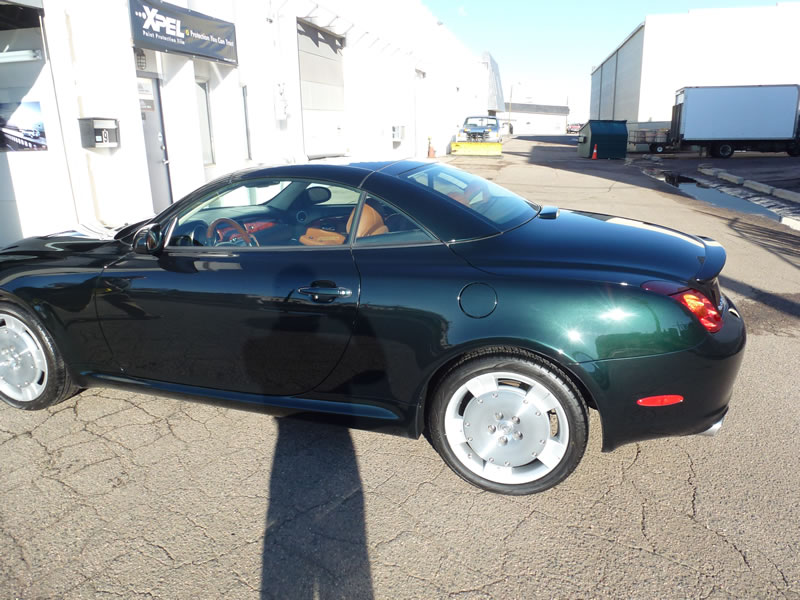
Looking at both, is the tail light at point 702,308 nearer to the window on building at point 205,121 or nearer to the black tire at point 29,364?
the black tire at point 29,364

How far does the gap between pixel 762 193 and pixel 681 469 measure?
14975 mm

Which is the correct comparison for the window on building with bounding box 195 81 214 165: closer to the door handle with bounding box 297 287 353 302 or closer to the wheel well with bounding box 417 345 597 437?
the door handle with bounding box 297 287 353 302

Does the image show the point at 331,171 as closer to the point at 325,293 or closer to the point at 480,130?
the point at 325,293

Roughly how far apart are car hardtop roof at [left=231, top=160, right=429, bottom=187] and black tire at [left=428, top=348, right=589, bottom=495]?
115cm

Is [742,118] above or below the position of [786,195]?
above

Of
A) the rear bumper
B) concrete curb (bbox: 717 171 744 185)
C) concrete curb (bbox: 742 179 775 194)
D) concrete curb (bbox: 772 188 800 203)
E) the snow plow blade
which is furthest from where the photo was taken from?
the snow plow blade

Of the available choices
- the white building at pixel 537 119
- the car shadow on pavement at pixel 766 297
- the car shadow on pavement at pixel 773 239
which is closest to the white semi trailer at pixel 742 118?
the car shadow on pavement at pixel 773 239

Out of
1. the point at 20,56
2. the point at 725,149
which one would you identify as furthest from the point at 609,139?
the point at 20,56

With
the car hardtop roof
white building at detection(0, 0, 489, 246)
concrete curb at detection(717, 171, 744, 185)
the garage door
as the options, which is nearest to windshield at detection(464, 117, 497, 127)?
concrete curb at detection(717, 171, 744, 185)

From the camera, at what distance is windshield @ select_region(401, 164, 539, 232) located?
3129mm

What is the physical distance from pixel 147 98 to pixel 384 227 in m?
7.90

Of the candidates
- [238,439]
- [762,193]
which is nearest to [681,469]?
[238,439]

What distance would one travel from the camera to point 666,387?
2.56 meters

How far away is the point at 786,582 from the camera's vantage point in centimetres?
225
